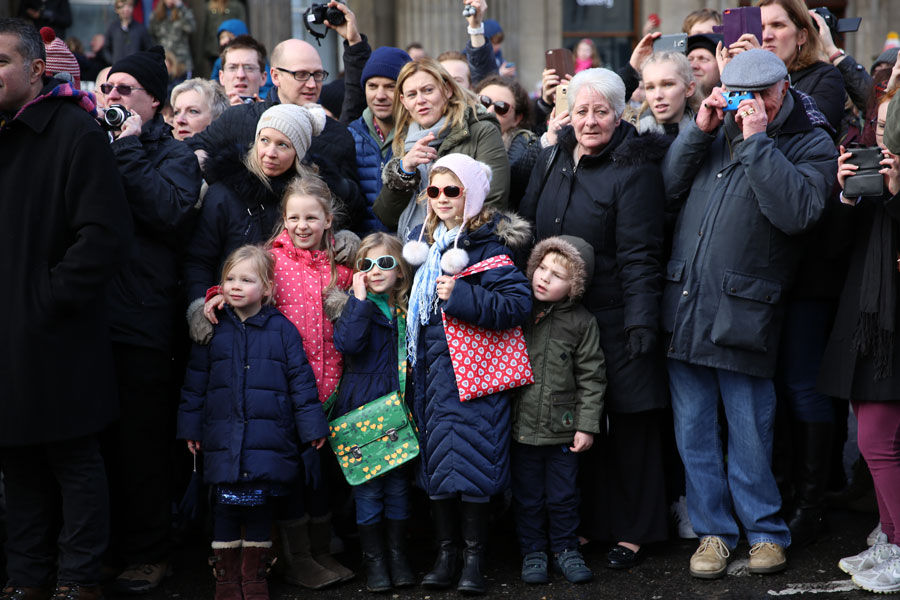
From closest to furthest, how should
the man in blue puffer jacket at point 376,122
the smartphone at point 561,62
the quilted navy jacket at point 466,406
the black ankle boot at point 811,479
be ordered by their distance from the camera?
1. the quilted navy jacket at point 466,406
2. the black ankle boot at point 811,479
3. the man in blue puffer jacket at point 376,122
4. the smartphone at point 561,62

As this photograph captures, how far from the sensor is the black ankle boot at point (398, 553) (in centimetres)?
457

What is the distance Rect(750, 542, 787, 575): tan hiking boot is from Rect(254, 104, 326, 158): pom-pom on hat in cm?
273

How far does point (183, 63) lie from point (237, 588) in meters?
7.06

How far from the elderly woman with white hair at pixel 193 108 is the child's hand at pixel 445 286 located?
2058mm

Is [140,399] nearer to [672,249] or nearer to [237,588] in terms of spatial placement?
[237,588]

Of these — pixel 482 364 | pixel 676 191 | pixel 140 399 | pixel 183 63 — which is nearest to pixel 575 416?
pixel 482 364

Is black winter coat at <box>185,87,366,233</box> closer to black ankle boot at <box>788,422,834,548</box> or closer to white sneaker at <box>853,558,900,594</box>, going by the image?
black ankle boot at <box>788,422,834,548</box>

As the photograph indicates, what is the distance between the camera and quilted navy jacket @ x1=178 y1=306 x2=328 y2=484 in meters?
4.32

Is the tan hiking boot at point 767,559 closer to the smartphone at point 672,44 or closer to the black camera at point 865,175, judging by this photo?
the black camera at point 865,175

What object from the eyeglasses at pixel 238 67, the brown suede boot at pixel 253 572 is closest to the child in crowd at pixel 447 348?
the brown suede boot at pixel 253 572

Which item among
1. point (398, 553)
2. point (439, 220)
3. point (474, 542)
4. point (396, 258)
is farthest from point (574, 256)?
point (398, 553)

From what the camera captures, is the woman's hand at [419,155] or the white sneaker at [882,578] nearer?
the white sneaker at [882,578]

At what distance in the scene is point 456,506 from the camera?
15.2 ft

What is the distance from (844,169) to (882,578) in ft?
5.63
